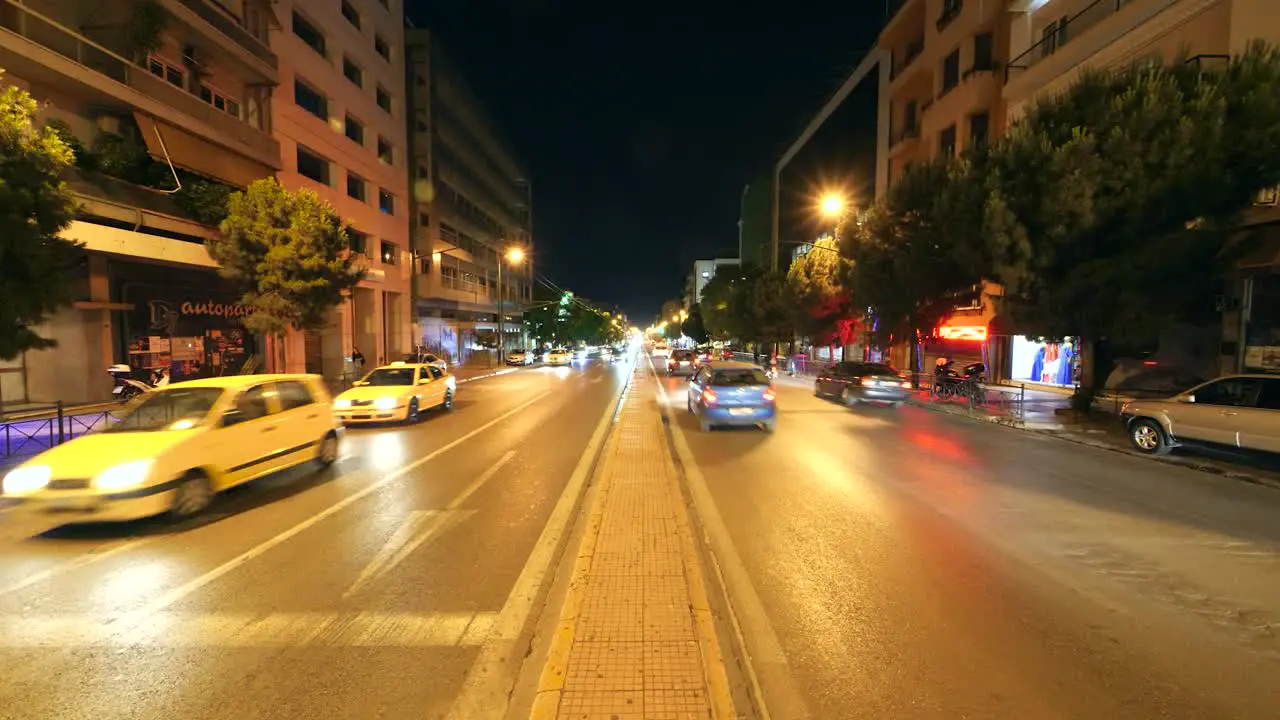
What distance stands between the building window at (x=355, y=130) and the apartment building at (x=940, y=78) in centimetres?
2873

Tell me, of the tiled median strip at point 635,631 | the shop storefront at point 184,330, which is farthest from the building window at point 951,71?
the shop storefront at point 184,330

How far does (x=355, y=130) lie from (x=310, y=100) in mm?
5359

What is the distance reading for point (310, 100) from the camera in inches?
1131

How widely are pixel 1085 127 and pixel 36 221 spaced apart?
20634 mm

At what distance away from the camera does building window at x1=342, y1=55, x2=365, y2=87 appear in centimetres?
3256

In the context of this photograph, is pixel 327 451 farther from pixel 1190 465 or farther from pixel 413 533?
pixel 1190 465

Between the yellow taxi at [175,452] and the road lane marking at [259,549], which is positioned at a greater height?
the yellow taxi at [175,452]

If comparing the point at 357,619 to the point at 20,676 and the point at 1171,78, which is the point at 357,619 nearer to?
the point at 20,676

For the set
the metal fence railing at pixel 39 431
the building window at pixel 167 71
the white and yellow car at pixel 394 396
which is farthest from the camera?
the building window at pixel 167 71

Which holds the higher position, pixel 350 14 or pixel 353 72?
pixel 350 14

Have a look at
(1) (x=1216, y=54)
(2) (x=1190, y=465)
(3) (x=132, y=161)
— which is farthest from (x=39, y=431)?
(1) (x=1216, y=54)

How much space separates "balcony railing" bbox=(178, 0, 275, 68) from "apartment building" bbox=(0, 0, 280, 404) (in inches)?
2.4

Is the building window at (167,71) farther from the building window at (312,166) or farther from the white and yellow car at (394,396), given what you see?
the white and yellow car at (394,396)

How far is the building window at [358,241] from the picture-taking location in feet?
105
